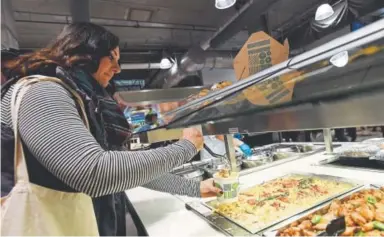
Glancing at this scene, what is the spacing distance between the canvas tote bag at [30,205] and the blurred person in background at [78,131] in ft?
0.05

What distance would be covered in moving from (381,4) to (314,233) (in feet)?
12.9

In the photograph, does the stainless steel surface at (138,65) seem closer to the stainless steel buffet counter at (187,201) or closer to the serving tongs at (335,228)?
the stainless steel buffet counter at (187,201)

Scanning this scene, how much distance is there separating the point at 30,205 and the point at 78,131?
23 cm

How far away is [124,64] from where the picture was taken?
19.8 ft

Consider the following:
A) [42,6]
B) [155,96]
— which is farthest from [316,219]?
[42,6]

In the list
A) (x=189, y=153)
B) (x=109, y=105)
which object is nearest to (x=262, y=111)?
(x=189, y=153)

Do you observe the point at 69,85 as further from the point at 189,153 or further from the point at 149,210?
the point at 149,210

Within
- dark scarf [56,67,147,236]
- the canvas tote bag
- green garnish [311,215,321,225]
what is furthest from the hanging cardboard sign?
the canvas tote bag

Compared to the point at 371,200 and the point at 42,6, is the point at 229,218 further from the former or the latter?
the point at 42,6

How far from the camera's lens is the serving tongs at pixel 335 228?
84 cm

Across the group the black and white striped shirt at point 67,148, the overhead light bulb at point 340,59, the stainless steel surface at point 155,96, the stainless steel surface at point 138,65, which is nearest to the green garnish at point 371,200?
the overhead light bulb at point 340,59

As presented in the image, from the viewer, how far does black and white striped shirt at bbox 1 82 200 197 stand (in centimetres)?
65

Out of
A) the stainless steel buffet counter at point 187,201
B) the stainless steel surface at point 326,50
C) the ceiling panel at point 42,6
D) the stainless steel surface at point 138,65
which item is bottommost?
the stainless steel buffet counter at point 187,201

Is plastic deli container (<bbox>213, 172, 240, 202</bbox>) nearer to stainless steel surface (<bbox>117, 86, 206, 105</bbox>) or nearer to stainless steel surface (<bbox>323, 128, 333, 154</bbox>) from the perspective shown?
stainless steel surface (<bbox>323, 128, 333, 154</bbox>)
